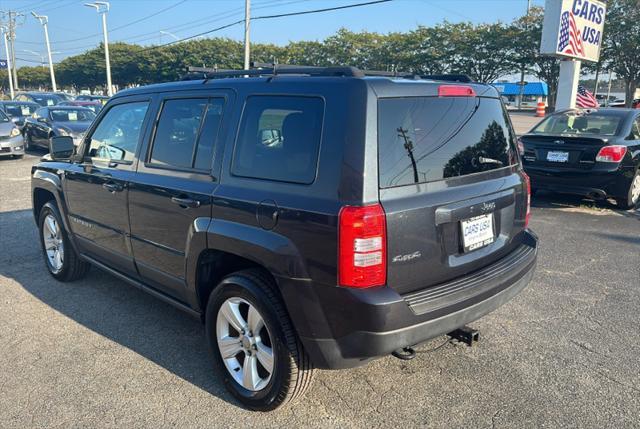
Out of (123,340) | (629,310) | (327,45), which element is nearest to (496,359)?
(629,310)

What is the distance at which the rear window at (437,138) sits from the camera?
246 centimetres

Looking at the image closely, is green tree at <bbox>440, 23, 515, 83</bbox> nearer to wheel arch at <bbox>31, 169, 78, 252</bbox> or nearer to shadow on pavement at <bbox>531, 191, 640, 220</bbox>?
shadow on pavement at <bbox>531, 191, 640, 220</bbox>

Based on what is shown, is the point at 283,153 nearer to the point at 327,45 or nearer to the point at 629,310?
the point at 629,310

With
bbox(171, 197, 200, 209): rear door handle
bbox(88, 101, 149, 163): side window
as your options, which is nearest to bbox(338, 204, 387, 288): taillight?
bbox(171, 197, 200, 209): rear door handle

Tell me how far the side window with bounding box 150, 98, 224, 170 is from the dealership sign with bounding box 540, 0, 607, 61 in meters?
12.9

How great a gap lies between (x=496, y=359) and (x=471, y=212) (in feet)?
4.00

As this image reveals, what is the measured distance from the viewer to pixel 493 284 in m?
2.86

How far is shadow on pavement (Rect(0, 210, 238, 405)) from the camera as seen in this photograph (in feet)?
11.0

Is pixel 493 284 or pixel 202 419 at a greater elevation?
pixel 493 284

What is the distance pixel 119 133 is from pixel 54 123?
12299 millimetres

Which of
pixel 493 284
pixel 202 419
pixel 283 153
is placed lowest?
pixel 202 419

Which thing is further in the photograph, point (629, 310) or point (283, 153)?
point (629, 310)

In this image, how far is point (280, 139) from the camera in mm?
2699

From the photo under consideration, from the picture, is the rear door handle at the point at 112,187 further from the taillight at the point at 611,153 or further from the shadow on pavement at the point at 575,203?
the shadow on pavement at the point at 575,203
